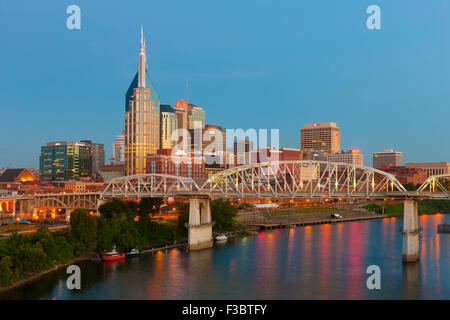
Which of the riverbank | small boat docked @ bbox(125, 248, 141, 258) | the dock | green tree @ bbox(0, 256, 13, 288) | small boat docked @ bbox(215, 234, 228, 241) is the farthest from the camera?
the dock

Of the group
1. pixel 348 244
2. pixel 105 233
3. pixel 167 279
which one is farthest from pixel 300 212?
pixel 167 279

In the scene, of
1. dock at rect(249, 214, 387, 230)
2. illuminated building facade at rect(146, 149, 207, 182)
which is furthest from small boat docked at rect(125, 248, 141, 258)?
illuminated building facade at rect(146, 149, 207, 182)

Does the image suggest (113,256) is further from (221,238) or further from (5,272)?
(221,238)

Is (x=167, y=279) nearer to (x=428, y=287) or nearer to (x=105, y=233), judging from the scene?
(x=105, y=233)

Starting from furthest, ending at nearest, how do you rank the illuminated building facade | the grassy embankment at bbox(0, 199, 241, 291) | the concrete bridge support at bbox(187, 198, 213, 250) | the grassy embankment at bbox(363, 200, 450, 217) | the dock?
the illuminated building facade < the grassy embankment at bbox(363, 200, 450, 217) < the dock < the concrete bridge support at bbox(187, 198, 213, 250) < the grassy embankment at bbox(0, 199, 241, 291)

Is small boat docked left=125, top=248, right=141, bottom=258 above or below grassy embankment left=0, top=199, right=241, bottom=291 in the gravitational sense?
below

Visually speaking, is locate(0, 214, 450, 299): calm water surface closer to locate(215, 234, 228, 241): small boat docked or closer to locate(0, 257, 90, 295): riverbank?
locate(0, 257, 90, 295): riverbank
